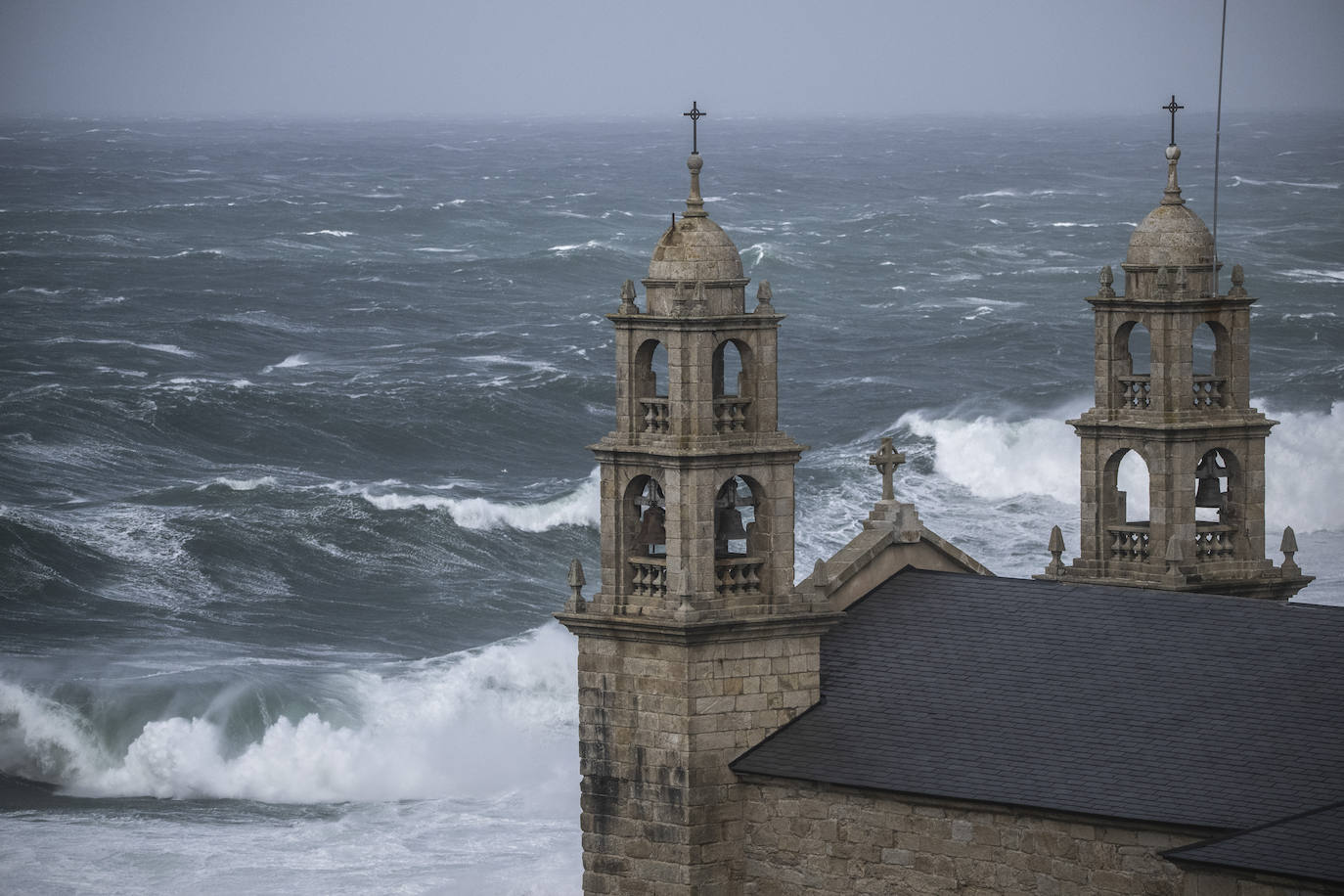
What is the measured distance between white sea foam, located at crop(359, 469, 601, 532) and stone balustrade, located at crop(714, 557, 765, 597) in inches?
1633

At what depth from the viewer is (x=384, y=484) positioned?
8125 centimetres

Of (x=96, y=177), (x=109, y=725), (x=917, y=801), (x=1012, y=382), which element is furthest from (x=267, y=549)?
(x=96, y=177)

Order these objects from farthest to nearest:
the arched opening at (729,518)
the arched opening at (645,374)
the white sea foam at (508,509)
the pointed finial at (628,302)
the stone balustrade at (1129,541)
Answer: the white sea foam at (508,509), the stone balustrade at (1129,541), the arched opening at (729,518), the arched opening at (645,374), the pointed finial at (628,302)

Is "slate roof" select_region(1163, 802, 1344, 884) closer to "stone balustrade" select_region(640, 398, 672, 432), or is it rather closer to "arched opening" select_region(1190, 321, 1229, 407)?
"stone balustrade" select_region(640, 398, 672, 432)

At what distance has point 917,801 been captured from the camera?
3241 centimetres

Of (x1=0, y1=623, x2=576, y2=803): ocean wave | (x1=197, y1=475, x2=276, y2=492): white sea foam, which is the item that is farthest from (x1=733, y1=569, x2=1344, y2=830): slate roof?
(x1=197, y1=475, x2=276, y2=492): white sea foam

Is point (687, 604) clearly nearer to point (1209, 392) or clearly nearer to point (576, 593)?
point (576, 593)

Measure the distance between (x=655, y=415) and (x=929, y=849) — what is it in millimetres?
5765

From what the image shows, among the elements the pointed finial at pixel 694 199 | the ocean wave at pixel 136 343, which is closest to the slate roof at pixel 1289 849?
the pointed finial at pixel 694 199

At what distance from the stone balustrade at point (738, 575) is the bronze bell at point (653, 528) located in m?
0.70

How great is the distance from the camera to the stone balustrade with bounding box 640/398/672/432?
34469mm

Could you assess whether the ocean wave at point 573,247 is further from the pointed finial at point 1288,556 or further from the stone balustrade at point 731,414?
the stone balustrade at point 731,414

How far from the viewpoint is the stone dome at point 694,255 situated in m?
34.3

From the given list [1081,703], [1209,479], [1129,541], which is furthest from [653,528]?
[1209,479]
